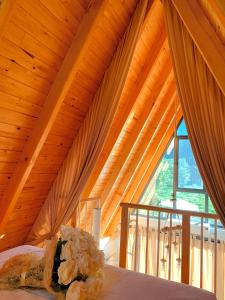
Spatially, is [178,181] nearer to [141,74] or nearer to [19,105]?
[141,74]

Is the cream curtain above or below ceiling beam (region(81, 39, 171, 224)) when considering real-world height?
below

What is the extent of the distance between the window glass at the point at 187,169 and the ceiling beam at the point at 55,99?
3204 mm

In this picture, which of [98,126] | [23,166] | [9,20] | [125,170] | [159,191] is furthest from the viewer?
[159,191]

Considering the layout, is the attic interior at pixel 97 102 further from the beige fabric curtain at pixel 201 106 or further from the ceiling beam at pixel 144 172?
the ceiling beam at pixel 144 172

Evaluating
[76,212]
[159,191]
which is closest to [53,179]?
[76,212]

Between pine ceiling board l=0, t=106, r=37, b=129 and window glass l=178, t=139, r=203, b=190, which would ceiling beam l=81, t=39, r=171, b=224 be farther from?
window glass l=178, t=139, r=203, b=190

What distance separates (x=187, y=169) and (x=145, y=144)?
1.30 meters

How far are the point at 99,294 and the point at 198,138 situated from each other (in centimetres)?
133

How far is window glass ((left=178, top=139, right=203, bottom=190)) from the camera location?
4496mm

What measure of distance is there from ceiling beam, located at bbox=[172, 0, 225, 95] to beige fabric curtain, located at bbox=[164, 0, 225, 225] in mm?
198

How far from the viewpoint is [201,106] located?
1882 mm

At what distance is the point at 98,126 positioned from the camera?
2.39 m

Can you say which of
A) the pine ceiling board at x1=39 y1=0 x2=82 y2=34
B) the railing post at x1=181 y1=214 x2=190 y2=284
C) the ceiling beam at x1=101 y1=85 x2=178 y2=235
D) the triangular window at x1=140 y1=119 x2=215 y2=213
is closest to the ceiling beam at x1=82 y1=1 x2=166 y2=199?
the ceiling beam at x1=101 y1=85 x2=178 y2=235

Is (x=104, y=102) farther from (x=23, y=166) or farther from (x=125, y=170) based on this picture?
(x=125, y=170)
